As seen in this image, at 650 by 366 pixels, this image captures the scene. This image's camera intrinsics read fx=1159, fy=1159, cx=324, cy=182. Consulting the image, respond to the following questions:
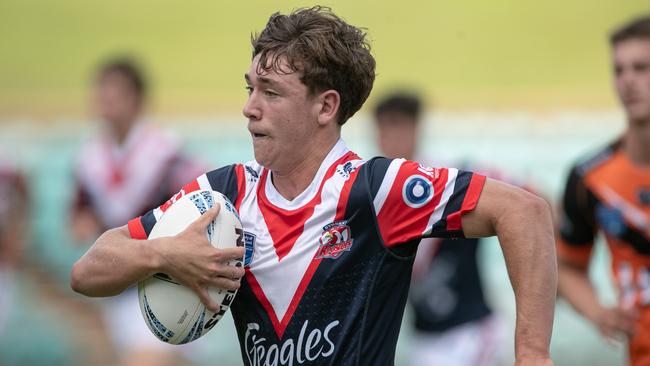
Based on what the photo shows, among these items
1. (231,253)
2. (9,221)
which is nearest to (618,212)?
(231,253)

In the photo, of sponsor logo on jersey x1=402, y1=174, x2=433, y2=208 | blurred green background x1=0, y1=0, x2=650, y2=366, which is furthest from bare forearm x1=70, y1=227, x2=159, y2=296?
blurred green background x1=0, y1=0, x2=650, y2=366

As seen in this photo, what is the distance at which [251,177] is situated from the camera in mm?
4551

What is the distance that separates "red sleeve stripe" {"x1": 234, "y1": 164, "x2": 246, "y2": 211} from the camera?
4496mm

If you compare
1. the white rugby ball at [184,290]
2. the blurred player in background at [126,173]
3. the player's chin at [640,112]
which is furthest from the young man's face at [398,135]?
the white rugby ball at [184,290]

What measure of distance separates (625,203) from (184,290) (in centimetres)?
347

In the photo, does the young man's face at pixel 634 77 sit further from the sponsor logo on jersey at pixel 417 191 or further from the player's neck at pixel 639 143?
the sponsor logo on jersey at pixel 417 191

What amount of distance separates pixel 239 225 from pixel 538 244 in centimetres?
109

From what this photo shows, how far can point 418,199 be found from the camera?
4148 millimetres

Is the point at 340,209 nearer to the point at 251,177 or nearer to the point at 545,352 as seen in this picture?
the point at 251,177

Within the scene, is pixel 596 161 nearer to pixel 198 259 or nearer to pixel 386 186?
pixel 386 186

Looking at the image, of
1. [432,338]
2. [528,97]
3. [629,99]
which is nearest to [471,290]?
[432,338]

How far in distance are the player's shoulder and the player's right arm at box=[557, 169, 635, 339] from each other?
22mm

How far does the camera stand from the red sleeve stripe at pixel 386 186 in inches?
164

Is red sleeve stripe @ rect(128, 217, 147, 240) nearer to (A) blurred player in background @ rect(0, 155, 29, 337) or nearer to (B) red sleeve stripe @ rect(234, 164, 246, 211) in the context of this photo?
(B) red sleeve stripe @ rect(234, 164, 246, 211)
